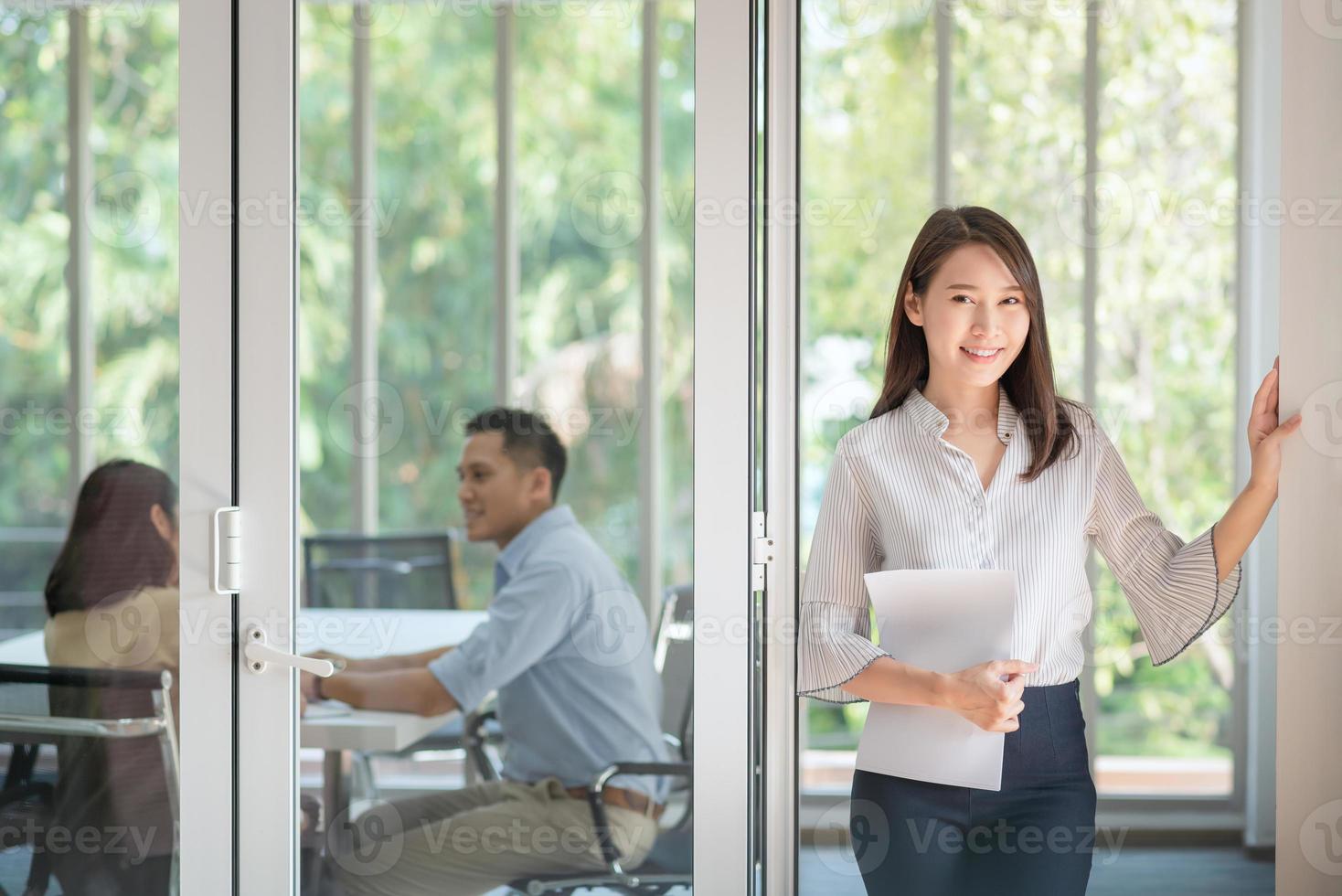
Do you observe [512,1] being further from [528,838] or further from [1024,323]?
[528,838]

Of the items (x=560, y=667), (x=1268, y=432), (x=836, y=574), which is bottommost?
(x=560, y=667)

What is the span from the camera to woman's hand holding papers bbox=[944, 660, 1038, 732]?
4.46 feet

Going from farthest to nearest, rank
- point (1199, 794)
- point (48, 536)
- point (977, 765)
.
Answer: point (1199, 794)
point (48, 536)
point (977, 765)

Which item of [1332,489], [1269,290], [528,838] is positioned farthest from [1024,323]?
[1269,290]

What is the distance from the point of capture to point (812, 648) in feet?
4.99

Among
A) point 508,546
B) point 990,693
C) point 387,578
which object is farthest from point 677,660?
point 387,578

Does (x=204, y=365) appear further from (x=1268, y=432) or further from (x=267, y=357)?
(x=1268, y=432)

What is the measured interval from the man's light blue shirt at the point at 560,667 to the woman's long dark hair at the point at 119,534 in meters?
0.46

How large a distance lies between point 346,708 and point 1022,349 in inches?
46.6

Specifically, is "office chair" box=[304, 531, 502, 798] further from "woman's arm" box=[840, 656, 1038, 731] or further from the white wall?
the white wall

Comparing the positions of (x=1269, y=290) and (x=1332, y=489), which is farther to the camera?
(x=1269, y=290)

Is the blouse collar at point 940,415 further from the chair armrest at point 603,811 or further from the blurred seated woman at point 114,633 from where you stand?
the blurred seated woman at point 114,633

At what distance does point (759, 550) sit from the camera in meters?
1.72

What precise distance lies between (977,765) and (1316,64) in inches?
42.9
